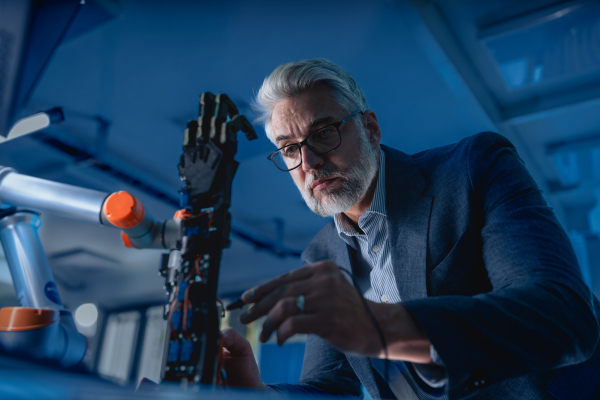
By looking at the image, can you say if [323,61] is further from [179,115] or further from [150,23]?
[179,115]

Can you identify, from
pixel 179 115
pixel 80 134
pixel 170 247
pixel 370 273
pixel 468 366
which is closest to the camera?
pixel 468 366

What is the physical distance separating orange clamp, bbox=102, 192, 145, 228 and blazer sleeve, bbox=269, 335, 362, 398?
724mm

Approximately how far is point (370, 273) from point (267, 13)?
1.70 meters

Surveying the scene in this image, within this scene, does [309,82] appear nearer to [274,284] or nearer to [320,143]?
[320,143]

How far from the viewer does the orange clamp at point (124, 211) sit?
Answer: 0.78 m

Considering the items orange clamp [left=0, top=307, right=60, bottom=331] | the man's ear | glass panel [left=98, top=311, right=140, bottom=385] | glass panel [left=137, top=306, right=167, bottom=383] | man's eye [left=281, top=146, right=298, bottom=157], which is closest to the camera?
orange clamp [left=0, top=307, right=60, bottom=331]

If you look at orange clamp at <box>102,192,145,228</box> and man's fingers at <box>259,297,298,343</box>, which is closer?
man's fingers at <box>259,297,298,343</box>

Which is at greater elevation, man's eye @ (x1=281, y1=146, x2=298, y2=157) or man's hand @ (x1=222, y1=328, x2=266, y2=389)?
man's eye @ (x1=281, y1=146, x2=298, y2=157)

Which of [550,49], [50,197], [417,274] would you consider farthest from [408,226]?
[550,49]

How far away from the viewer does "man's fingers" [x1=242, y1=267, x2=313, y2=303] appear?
586 millimetres

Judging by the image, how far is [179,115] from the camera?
3232 mm

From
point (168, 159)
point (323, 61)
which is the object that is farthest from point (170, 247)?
point (168, 159)

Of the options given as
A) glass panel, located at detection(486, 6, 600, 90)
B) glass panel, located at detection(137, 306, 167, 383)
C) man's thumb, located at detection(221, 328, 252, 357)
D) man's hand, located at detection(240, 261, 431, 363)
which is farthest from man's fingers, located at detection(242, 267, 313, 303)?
glass panel, located at detection(137, 306, 167, 383)

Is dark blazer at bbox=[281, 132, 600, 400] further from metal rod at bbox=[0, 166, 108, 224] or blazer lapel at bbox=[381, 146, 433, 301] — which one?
metal rod at bbox=[0, 166, 108, 224]
